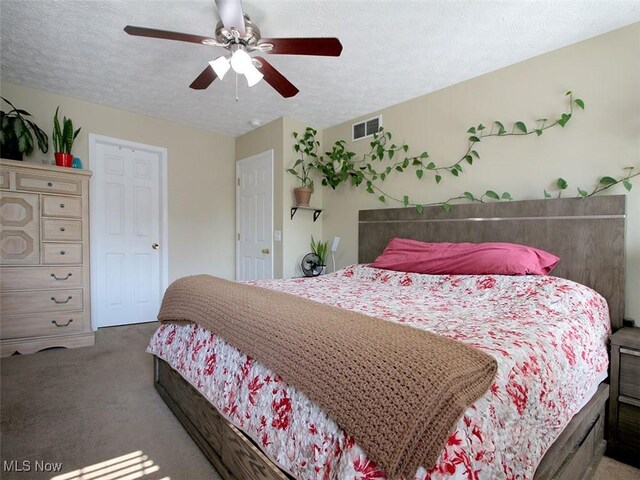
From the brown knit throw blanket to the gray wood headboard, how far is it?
1.64 meters

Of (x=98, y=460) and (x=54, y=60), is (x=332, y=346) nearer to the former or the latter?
(x=98, y=460)

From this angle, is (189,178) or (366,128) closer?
(366,128)

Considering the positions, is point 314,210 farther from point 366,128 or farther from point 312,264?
point 366,128

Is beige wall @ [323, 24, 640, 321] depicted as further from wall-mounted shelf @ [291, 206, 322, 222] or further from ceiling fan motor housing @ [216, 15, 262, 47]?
ceiling fan motor housing @ [216, 15, 262, 47]

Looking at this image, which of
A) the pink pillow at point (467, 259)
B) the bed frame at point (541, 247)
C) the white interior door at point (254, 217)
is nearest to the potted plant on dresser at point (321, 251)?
the white interior door at point (254, 217)

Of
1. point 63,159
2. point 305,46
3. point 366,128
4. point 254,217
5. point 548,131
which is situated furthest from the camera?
point 254,217

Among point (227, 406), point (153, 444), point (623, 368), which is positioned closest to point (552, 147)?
point (623, 368)

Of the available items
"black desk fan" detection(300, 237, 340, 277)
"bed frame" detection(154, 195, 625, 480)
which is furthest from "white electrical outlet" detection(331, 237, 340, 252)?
"bed frame" detection(154, 195, 625, 480)

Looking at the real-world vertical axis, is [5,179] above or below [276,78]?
below

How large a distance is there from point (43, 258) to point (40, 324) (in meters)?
0.56

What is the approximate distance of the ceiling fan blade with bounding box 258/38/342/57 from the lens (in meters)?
1.61

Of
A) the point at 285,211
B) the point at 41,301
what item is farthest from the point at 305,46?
the point at 41,301

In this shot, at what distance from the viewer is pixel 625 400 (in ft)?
5.14

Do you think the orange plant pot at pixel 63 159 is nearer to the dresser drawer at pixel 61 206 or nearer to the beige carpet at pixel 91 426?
the dresser drawer at pixel 61 206
